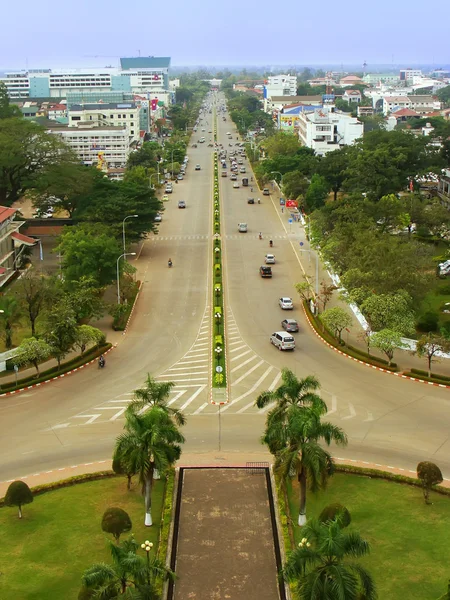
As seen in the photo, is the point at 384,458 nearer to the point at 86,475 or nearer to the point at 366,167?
the point at 86,475

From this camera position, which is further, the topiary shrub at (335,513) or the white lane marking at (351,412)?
the white lane marking at (351,412)

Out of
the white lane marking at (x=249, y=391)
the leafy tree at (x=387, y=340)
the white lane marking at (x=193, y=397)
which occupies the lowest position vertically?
the white lane marking at (x=249, y=391)

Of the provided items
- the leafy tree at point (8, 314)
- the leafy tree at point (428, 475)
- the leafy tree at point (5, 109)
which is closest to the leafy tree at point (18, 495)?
the leafy tree at point (428, 475)

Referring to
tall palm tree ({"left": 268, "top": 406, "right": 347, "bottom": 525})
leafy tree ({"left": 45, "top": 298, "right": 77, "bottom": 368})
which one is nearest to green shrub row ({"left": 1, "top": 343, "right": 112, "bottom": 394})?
leafy tree ({"left": 45, "top": 298, "right": 77, "bottom": 368})

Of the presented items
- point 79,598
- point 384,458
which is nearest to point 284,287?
point 384,458

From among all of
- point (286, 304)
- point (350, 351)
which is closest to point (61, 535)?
point (350, 351)

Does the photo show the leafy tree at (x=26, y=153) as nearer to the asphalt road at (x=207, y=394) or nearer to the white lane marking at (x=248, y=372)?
the asphalt road at (x=207, y=394)
